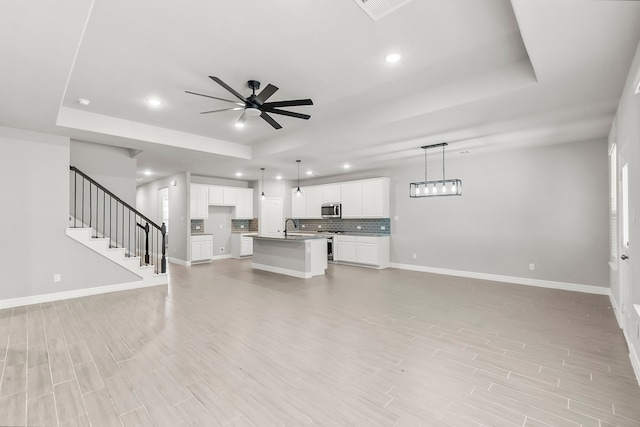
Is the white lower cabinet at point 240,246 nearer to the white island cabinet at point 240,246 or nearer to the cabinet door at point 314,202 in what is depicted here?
the white island cabinet at point 240,246

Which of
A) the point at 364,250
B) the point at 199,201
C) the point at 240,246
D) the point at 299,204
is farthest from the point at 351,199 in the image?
the point at 199,201

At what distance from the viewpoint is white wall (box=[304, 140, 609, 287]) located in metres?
5.26

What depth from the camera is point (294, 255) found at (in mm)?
6828

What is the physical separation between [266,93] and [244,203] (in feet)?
24.2

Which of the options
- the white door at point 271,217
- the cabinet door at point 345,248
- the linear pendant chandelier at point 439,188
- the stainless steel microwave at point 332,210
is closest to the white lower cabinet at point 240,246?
the white door at point 271,217

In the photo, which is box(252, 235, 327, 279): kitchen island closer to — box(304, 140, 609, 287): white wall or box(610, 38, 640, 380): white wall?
box(304, 140, 609, 287): white wall

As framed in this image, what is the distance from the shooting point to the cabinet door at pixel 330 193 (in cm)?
884

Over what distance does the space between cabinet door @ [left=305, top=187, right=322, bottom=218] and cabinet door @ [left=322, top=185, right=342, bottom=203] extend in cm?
17

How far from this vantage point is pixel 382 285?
586cm

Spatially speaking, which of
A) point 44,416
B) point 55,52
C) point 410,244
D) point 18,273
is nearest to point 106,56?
point 55,52

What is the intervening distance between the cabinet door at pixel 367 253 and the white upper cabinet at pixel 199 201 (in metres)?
4.85

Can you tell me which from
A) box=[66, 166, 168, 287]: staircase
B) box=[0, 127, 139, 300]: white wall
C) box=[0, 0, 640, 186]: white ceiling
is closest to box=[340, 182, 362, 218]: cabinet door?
box=[0, 0, 640, 186]: white ceiling

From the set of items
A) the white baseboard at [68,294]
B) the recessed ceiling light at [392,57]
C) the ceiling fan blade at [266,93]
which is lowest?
the white baseboard at [68,294]

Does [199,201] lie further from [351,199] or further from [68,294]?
[351,199]
